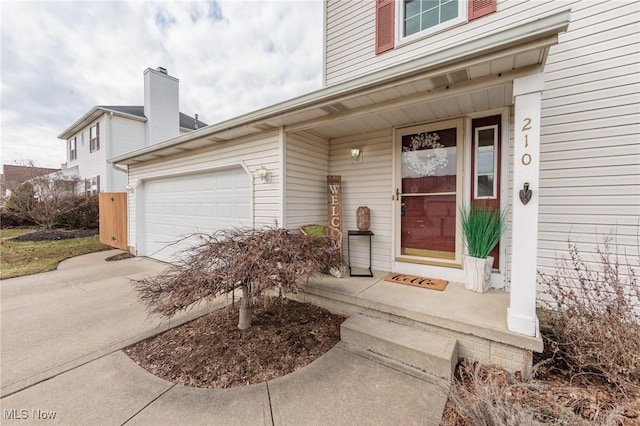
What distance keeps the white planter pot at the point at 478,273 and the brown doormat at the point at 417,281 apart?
0.33 meters

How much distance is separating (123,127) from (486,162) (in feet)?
50.7

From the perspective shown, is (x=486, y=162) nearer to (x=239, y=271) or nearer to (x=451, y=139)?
(x=451, y=139)

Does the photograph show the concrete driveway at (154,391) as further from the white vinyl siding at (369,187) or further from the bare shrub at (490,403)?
the white vinyl siding at (369,187)

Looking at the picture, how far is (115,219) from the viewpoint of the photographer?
7984 millimetres

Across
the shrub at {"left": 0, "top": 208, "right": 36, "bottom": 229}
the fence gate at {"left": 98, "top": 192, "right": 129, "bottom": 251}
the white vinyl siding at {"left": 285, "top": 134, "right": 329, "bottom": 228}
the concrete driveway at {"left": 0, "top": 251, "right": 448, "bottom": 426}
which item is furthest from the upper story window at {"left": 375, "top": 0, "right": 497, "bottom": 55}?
the shrub at {"left": 0, "top": 208, "right": 36, "bottom": 229}

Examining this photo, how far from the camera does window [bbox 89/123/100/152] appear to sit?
12812 mm

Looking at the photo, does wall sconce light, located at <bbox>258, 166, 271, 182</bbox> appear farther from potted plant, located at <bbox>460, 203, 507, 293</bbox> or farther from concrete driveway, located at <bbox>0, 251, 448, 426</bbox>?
potted plant, located at <bbox>460, 203, 507, 293</bbox>

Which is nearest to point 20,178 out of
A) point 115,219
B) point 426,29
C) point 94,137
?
point 94,137

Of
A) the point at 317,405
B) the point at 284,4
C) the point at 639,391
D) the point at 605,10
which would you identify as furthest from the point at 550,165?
the point at 284,4

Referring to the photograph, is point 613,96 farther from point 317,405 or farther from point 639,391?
point 317,405

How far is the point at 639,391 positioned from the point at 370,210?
3.24m

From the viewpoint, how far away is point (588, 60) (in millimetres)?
2801

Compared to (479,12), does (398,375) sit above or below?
below

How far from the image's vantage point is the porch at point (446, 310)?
2.24 meters
